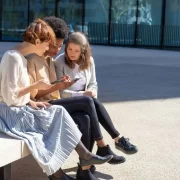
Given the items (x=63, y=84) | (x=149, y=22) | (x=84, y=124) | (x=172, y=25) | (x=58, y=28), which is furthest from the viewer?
(x=149, y=22)

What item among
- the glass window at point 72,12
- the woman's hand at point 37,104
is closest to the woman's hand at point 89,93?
the woman's hand at point 37,104

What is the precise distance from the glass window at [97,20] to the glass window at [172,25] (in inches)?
114

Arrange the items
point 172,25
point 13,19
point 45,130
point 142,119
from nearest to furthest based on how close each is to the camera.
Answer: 1. point 45,130
2. point 142,119
3. point 172,25
4. point 13,19

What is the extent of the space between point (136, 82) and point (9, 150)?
793 cm

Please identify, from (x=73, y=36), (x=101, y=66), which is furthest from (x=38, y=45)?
(x=101, y=66)

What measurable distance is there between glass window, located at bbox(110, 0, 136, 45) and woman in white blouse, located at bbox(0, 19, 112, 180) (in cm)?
1991

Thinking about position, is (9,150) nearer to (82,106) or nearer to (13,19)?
(82,106)

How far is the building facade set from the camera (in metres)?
23.2

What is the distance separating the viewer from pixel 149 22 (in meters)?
23.4

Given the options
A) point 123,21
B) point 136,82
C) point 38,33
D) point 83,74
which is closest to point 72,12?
point 123,21

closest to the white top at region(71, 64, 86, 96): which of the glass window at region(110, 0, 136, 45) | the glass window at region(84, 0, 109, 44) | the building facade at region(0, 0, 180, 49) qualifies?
the building facade at region(0, 0, 180, 49)

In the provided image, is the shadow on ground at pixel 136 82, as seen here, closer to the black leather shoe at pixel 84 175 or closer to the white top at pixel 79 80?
the white top at pixel 79 80

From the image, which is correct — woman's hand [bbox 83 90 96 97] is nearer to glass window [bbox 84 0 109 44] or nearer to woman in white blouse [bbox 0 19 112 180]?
woman in white blouse [bbox 0 19 112 180]

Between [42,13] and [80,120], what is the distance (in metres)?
20.9
